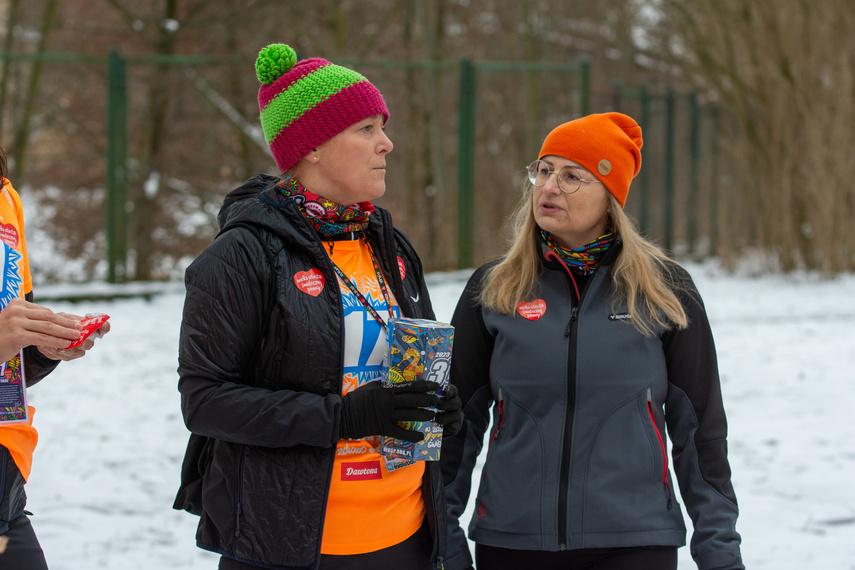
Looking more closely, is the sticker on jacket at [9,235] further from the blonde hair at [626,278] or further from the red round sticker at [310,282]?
the blonde hair at [626,278]

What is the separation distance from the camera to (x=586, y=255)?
2.57 metres

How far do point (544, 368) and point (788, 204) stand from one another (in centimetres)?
1011

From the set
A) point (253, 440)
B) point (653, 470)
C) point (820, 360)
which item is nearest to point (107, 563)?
point (253, 440)

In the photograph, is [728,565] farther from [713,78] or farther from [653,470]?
[713,78]

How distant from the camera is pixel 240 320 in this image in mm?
2020

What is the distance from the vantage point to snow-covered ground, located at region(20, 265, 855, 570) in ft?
13.0

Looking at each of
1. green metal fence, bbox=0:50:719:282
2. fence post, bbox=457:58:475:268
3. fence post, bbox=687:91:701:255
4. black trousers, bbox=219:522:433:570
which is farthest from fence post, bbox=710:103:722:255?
black trousers, bbox=219:522:433:570

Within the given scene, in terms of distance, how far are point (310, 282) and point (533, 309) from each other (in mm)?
707

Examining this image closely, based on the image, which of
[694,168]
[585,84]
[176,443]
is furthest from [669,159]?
[176,443]

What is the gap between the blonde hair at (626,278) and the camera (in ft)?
8.03

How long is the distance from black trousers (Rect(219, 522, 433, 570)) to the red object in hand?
2.07ft

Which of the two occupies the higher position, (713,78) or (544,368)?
(713,78)

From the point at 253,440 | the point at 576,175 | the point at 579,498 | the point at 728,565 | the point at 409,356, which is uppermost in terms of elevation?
the point at 576,175

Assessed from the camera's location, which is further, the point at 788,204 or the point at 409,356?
the point at 788,204
